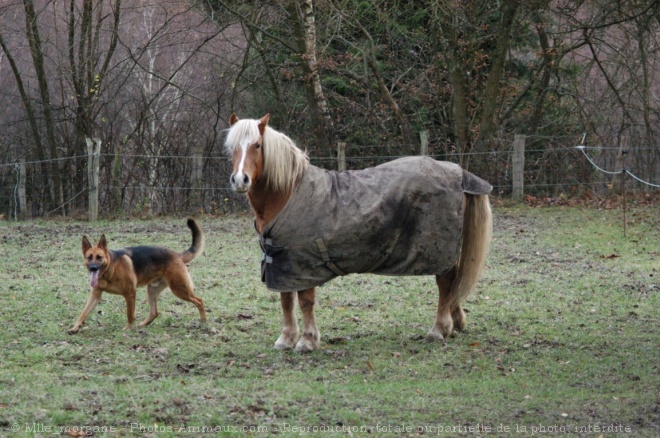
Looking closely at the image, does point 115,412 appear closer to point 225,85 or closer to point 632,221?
point 632,221

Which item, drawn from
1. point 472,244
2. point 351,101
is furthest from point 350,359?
point 351,101

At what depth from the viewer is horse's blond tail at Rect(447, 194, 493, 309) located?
743cm

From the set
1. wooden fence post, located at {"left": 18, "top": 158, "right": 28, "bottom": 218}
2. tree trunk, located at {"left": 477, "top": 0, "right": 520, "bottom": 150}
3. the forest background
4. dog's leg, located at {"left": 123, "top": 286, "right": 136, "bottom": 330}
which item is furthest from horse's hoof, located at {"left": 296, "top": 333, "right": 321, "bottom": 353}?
wooden fence post, located at {"left": 18, "top": 158, "right": 28, "bottom": 218}

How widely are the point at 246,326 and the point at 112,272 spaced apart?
1359 mm

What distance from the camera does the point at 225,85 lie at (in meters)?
22.4

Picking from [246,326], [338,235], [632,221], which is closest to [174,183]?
[632,221]

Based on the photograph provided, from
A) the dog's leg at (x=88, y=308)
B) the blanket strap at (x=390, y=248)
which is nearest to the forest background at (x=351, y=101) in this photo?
the dog's leg at (x=88, y=308)

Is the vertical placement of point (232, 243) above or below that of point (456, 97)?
below

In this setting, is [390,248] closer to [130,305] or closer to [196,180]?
[130,305]

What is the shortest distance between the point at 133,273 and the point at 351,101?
1451cm

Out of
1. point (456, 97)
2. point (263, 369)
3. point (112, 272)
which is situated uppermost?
point (456, 97)

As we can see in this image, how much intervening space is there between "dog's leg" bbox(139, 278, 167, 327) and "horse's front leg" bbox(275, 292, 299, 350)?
149cm

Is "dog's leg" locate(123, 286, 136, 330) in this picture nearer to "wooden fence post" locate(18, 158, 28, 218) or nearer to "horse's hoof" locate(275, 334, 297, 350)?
"horse's hoof" locate(275, 334, 297, 350)

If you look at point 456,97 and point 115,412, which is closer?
point 115,412
